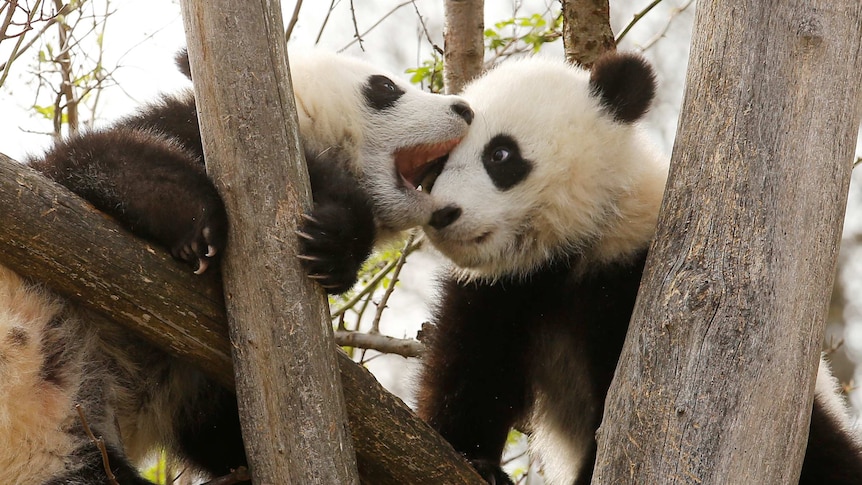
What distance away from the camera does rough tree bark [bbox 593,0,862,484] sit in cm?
274

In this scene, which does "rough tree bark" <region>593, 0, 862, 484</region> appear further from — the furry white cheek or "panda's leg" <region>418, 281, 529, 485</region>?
"panda's leg" <region>418, 281, 529, 485</region>

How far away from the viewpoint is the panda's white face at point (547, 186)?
3.86 metres

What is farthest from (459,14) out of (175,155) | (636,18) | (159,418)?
(159,418)

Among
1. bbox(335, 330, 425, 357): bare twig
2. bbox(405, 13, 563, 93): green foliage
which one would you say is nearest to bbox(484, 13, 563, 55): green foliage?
bbox(405, 13, 563, 93): green foliage

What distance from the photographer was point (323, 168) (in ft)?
11.2

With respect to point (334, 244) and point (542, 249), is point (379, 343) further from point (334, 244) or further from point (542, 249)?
point (334, 244)

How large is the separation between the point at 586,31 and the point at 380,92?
131 cm

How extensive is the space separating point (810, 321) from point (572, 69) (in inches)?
74.8

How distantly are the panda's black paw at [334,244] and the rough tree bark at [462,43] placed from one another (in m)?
2.07

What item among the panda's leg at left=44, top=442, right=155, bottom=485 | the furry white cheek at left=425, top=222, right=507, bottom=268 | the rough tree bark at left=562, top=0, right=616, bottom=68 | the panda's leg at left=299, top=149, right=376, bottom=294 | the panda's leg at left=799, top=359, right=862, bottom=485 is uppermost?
the rough tree bark at left=562, top=0, right=616, bottom=68

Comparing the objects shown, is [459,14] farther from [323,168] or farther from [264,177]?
[264,177]

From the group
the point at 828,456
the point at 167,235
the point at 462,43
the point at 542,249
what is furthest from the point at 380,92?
the point at 828,456

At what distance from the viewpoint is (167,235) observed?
116 inches

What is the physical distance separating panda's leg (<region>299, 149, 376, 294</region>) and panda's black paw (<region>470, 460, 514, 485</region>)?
119cm
